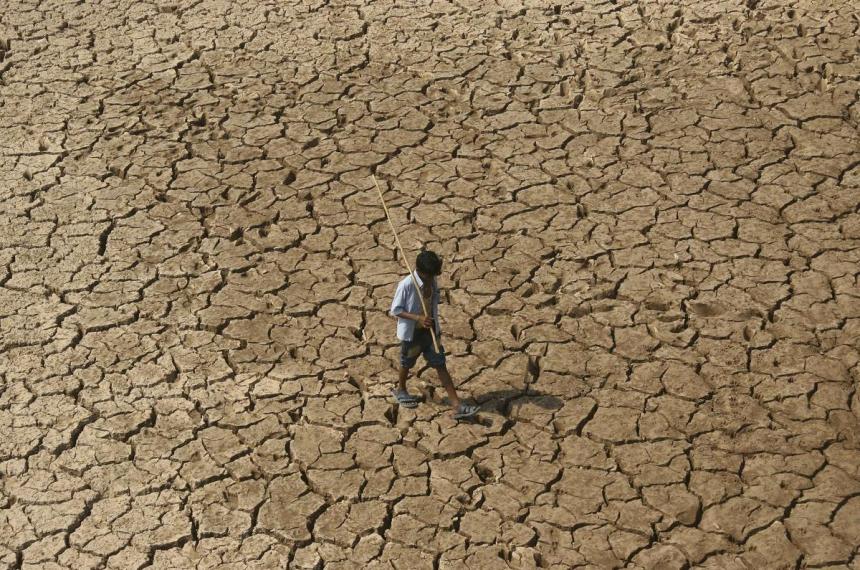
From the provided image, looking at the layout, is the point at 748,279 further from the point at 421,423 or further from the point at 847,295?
the point at 421,423

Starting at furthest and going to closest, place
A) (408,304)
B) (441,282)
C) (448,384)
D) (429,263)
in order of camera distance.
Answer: (441,282) → (448,384) → (408,304) → (429,263)

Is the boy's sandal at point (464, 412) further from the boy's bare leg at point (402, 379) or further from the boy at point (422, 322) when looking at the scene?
the boy's bare leg at point (402, 379)

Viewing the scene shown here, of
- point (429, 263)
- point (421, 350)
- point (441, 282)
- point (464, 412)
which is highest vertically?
point (429, 263)

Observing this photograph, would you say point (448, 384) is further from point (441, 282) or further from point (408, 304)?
point (441, 282)

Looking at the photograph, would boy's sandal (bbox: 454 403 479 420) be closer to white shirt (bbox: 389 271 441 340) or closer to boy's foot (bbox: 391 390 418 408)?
boy's foot (bbox: 391 390 418 408)

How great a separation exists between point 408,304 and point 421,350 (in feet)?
0.90

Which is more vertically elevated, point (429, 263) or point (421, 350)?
point (429, 263)

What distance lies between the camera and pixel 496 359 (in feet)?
22.2

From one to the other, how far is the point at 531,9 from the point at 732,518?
5.41 meters

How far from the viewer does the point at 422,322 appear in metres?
6.11

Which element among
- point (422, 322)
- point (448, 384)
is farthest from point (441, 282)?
point (422, 322)

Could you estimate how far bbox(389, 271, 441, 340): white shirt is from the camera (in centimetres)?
618

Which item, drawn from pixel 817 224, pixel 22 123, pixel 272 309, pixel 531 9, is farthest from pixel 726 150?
pixel 22 123

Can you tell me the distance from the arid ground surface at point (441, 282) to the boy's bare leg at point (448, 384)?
126mm
